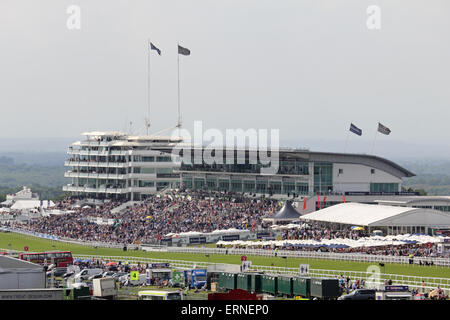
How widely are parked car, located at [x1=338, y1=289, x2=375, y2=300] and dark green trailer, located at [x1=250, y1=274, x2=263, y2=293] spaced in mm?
6231

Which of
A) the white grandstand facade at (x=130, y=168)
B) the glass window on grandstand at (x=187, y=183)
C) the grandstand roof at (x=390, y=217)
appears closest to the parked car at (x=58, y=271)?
the grandstand roof at (x=390, y=217)

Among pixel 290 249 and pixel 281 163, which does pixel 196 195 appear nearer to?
pixel 281 163

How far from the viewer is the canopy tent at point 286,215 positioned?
8856cm

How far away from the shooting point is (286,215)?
88.9 metres

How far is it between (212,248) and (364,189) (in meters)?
30.1

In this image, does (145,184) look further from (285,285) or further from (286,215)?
(285,285)

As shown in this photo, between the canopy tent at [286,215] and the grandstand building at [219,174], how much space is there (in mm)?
6169

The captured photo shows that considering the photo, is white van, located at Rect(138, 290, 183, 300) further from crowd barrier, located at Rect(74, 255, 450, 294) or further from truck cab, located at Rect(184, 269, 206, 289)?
crowd barrier, located at Rect(74, 255, 450, 294)

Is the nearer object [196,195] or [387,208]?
[387,208]

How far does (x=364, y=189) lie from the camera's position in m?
102

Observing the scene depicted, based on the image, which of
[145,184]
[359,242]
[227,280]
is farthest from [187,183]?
[227,280]

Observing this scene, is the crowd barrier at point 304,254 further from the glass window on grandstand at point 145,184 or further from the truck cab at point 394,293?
the glass window on grandstand at point 145,184

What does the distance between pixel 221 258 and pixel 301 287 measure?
24.2 m
